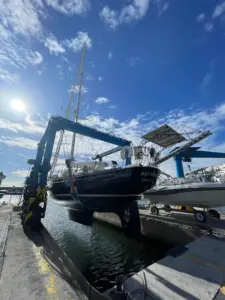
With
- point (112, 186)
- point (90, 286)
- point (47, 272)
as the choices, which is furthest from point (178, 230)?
point (47, 272)

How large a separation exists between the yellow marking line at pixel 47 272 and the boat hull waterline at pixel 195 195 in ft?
26.4

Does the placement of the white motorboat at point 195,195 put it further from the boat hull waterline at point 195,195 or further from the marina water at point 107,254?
the marina water at point 107,254

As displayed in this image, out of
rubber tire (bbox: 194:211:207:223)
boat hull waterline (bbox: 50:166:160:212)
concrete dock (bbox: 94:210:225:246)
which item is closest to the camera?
concrete dock (bbox: 94:210:225:246)

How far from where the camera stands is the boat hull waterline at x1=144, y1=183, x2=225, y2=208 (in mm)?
8336

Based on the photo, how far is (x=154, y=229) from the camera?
8.39 metres

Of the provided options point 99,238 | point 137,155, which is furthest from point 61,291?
point 99,238

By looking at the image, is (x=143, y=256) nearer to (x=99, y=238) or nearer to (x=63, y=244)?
(x=99, y=238)

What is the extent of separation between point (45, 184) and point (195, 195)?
28.8 feet

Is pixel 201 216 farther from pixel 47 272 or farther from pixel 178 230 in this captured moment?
pixel 47 272

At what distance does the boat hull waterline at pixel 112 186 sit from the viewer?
6.99 meters

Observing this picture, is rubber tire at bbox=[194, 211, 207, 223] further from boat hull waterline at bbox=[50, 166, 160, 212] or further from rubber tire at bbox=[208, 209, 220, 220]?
boat hull waterline at bbox=[50, 166, 160, 212]

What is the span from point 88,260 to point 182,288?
4737 millimetres

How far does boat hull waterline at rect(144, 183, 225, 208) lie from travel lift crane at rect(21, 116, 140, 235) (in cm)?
330

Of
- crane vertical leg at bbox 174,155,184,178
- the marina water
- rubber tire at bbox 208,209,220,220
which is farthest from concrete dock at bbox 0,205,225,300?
crane vertical leg at bbox 174,155,184,178
